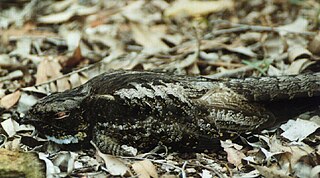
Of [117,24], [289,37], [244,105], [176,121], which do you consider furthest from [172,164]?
[117,24]

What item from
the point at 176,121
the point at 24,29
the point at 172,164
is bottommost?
the point at 172,164

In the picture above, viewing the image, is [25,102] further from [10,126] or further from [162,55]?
[162,55]

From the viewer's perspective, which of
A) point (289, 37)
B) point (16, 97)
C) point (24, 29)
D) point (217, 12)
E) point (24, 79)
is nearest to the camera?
point (16, 97)

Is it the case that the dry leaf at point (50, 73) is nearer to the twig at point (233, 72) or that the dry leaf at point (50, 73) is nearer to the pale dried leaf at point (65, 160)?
the twig at point (233, 72)

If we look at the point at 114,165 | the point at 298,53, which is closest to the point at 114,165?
the point at 114,165

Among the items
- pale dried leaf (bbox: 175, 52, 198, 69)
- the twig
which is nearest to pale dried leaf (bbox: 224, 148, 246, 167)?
the twig

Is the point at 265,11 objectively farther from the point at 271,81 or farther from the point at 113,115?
the point at 113,115
